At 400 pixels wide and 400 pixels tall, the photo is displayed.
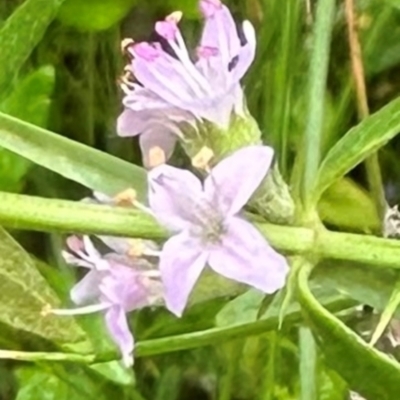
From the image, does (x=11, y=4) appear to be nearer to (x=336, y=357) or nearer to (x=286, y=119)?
(x=286, y=119)

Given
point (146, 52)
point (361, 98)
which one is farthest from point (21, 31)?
point (361, 98)

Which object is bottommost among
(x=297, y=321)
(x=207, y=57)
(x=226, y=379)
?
(x=226, y=379)

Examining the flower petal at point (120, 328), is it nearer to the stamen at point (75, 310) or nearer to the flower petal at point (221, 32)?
the stamen at point (75, 310)

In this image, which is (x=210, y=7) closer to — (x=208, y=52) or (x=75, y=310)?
(x=208, y=52)

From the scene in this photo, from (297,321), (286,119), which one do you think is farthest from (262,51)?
(297,321)

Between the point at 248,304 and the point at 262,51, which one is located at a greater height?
the point at 262,51

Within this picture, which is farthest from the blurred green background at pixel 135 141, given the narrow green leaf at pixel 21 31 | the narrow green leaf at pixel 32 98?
the narrow green leaf at pixel 21 31

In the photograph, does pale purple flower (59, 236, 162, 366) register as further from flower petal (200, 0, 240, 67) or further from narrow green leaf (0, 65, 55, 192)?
narrow green leaf (0, 65, 55, 192)
